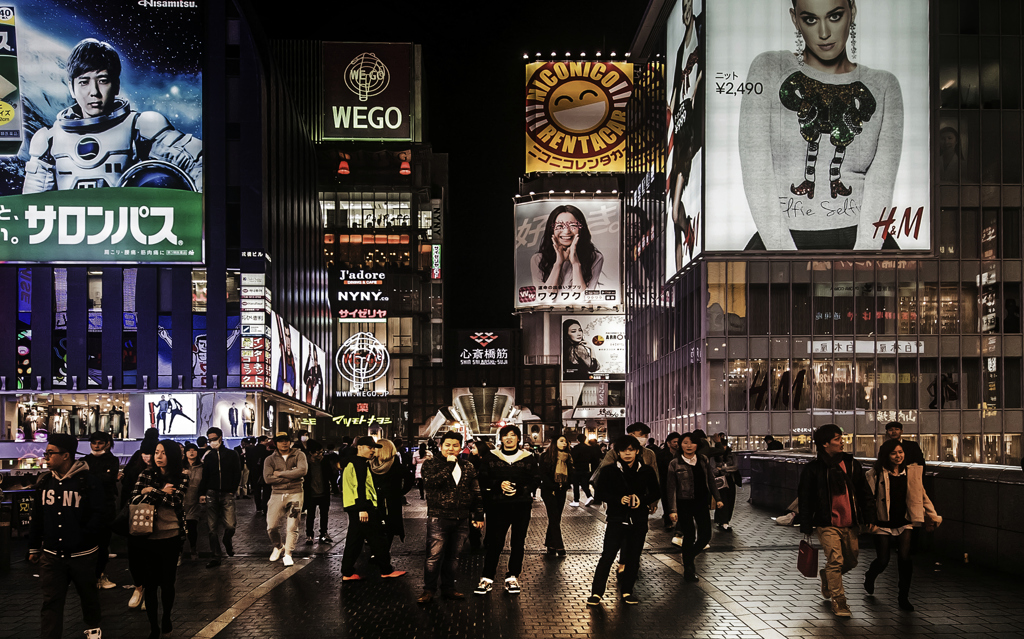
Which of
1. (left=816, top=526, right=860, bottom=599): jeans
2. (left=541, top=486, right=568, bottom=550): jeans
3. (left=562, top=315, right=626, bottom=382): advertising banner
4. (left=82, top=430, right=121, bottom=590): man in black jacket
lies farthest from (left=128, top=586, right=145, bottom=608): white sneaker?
(left=562, top=315, right=626, bottom=382): advertising banner

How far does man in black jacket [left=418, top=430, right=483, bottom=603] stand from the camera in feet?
33.3

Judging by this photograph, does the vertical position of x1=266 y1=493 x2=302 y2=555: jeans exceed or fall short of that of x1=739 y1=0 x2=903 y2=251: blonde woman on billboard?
it falls short

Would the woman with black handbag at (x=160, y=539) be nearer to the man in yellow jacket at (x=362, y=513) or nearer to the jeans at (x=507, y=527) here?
the man in yellow jacket at (x=362, y=513)

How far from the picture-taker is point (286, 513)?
13695mm

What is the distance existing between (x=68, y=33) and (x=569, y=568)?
135 feet

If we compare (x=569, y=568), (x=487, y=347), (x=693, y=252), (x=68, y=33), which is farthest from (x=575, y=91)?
(x=569, y=568)

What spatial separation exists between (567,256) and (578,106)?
14338 millimetres

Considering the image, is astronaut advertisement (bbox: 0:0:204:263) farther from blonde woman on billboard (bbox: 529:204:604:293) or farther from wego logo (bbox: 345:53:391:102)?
wego logo (bbox: 345:53:391:102)

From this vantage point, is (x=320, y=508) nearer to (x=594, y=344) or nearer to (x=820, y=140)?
(x=820, y=140)

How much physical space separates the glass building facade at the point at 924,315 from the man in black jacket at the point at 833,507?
35.5 meters

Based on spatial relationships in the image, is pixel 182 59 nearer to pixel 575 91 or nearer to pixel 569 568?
pixel 569 568

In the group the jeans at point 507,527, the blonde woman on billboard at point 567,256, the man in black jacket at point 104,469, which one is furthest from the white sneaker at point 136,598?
the blonde woman on billboard at point 567,256

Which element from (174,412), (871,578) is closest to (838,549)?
(871,578)

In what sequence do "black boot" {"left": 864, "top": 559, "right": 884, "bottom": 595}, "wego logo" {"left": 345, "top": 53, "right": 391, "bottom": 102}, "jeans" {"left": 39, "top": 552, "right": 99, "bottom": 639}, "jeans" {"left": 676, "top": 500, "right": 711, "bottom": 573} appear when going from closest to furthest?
"jeans" {"left": 39, "top": 552, "right": 99, "bottom": 639} → "black boot" {"left": 864, "top": 559, "right": 884, "bottom": 595} → "jeans" {"left": 676, "top": 500, "right": 711, "bottom": 573} → "wego logo" {"left": 345, "top": 53, "right": 391, "bottom": 102}
